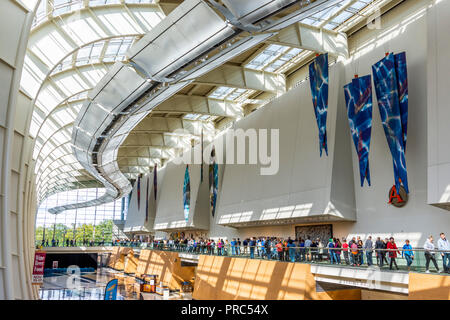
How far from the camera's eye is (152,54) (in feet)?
48.9

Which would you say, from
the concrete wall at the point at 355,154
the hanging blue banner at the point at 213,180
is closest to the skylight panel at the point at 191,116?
the hanging blue banner at the point at 213,180

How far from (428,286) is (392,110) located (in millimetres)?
8829

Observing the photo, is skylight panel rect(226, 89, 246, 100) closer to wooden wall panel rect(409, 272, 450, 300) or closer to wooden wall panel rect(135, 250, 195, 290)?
wooden wall panel rect(135, 250, 195, 290)

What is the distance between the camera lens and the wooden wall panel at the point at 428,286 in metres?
12.5

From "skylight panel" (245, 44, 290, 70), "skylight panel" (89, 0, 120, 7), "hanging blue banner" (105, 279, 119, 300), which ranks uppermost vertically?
"skylight panel" (245, 44, 290, 70)

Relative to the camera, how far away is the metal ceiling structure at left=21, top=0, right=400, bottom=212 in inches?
515

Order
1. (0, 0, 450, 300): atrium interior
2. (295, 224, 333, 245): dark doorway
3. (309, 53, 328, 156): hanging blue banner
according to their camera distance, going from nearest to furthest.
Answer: (0, 0, 450, 300): atrium interior
(309, 53, 328, 156): hanging blue banner
(295, 224, 333, 245): dark doorway

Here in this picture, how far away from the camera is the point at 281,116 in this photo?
93.4 ft

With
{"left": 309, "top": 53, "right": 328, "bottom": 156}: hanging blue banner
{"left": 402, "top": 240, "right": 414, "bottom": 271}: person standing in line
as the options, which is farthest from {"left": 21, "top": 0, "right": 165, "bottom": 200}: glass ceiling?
{"left": 402, "top": 240, "right": 414, "bottom": 271}: person standing in line

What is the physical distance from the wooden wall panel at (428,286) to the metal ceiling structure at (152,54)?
9022 millimetres

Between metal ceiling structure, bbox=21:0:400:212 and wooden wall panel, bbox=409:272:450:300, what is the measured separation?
902 cm

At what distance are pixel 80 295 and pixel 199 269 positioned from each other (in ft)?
36.5

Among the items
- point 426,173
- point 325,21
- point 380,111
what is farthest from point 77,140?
point 426,173

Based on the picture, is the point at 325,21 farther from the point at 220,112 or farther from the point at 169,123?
the point at 169,123
